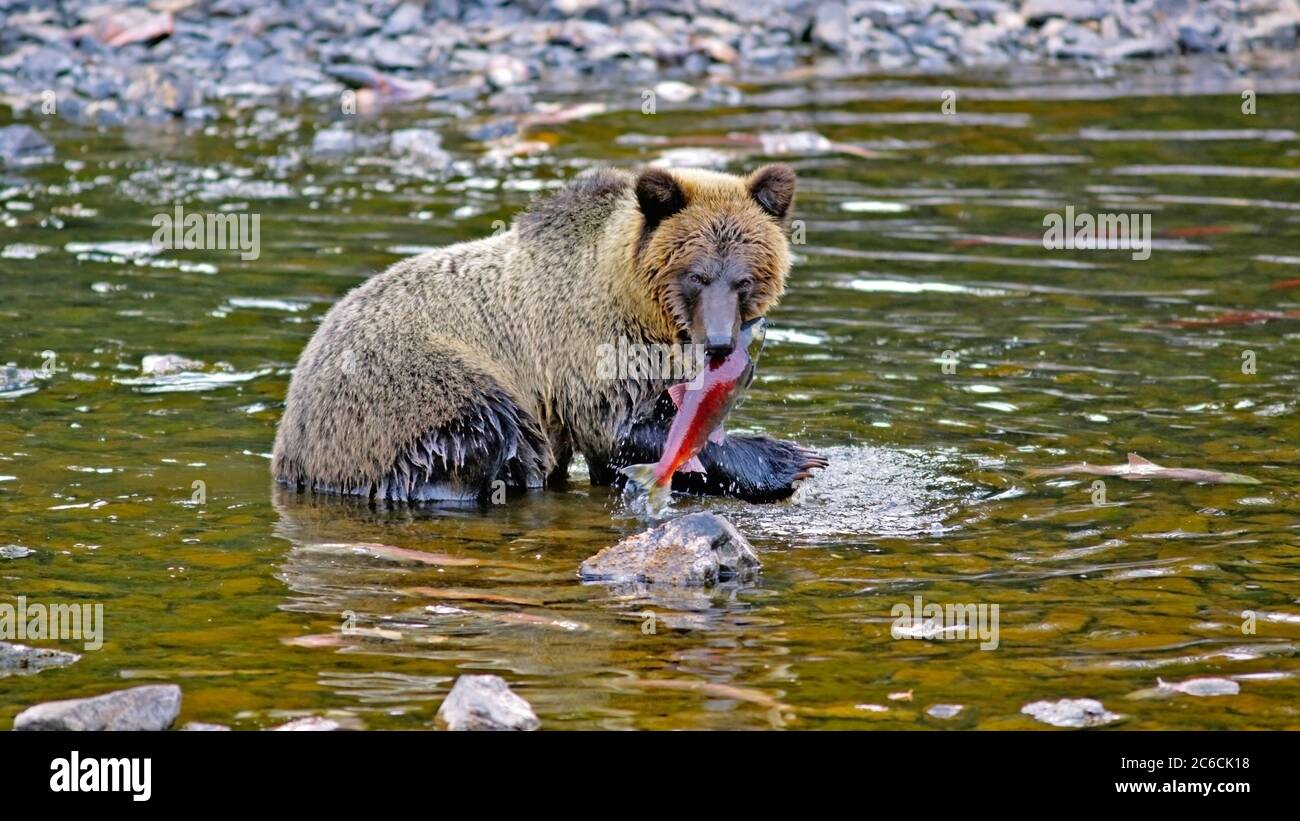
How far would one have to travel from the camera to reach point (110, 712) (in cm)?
565

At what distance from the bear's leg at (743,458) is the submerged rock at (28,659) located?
10.6 feet

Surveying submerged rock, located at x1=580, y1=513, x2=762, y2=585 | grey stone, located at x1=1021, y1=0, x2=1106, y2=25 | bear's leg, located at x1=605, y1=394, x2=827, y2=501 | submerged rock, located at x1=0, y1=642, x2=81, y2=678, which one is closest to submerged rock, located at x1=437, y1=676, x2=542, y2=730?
submerged rock, located at x1=0, y1=642, x2=81, y2=678

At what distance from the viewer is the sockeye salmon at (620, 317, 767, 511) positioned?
8375mm

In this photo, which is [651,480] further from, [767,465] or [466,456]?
[466,456]

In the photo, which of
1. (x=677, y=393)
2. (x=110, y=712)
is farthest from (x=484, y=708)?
(x=677, y=393)

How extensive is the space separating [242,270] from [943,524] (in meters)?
7.51

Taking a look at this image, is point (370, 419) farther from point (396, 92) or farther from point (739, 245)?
point (396, 92)

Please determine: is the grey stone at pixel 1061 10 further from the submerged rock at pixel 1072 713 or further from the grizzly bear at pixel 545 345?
the submerged rock at pixel 1072 713

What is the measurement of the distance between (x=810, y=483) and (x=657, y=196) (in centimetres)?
162

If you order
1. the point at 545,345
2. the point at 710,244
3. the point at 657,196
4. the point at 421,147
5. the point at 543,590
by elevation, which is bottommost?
the point at 543,590

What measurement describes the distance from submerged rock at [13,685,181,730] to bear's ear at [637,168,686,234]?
3.63 m

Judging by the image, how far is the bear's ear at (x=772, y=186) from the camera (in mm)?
8797

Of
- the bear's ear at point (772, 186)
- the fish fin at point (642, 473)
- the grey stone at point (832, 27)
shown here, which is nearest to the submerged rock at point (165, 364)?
the fish fin at point (642, 473)

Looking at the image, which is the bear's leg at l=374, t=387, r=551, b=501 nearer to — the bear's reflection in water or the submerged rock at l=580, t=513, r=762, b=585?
the bear's reflection in water
